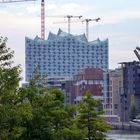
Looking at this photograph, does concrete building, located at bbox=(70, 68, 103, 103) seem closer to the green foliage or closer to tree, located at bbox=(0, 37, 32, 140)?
the green foliage

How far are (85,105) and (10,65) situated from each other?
13.4 metres

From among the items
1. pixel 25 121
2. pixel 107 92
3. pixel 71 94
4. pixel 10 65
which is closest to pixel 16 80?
pixel 10 65

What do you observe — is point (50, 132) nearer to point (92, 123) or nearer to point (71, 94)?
point (92, 123)

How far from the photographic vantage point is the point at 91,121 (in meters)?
31.1

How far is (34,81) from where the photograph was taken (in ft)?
83.6

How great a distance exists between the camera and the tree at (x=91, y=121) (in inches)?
1202

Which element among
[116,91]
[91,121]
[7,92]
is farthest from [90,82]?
[7,92]

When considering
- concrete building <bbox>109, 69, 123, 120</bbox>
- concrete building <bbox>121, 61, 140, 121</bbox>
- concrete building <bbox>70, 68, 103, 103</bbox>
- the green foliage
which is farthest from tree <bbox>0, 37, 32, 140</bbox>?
concrete building <bbox>70, 68, 103, 103</bbox>

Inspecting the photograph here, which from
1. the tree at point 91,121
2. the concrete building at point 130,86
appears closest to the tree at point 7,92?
the tree at point 91,121

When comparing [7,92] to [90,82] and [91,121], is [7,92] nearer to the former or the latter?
[91,121]

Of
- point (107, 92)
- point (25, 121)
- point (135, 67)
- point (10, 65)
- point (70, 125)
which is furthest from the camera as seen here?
point (107, 92)

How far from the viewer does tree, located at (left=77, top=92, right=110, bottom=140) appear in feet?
100

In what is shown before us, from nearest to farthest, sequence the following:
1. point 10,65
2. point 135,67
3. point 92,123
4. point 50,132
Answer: point 10,65
point 50,132
point 92,123
point 135,67

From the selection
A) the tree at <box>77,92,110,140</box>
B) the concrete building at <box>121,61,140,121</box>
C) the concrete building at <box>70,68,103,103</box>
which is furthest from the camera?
the concrete building at <box>70,68,103,103</box>
